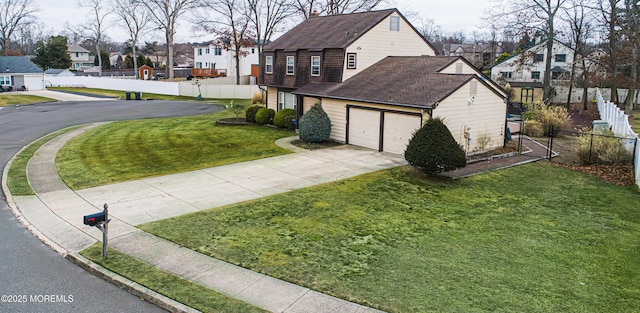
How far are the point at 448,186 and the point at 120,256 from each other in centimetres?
1128

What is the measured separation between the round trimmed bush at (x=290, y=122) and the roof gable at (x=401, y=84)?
1799 mm

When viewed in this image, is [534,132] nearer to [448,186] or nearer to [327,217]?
[448,186]

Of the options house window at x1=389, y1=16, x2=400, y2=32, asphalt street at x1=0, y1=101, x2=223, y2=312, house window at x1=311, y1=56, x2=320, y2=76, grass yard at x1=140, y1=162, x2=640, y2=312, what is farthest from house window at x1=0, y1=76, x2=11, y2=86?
grass yard at x1=140, y1=162, x2=640, y2=312

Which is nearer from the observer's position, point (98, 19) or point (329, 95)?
point (329, 95)

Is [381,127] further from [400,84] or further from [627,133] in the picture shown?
[627,133]

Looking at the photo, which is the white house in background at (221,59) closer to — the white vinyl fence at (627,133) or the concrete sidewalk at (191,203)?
the concrete sidewalk at (191,203)

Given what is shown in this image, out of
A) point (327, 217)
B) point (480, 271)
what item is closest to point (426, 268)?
point (480, 271)

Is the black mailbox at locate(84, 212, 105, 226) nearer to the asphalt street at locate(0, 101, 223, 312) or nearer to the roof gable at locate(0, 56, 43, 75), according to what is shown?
the asphalt street at locate(0, 101, 223, 312)

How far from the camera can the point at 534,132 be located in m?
30.6

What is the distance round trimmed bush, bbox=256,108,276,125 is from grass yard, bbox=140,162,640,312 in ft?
49.3

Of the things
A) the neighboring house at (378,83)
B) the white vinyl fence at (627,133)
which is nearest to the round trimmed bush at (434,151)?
the neighboring house at (378,83)

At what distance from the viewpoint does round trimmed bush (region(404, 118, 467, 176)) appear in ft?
57.5

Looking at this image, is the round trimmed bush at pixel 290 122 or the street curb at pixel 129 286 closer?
the street curb at pixel 129 286

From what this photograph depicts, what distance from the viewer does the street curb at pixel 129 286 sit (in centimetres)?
853
